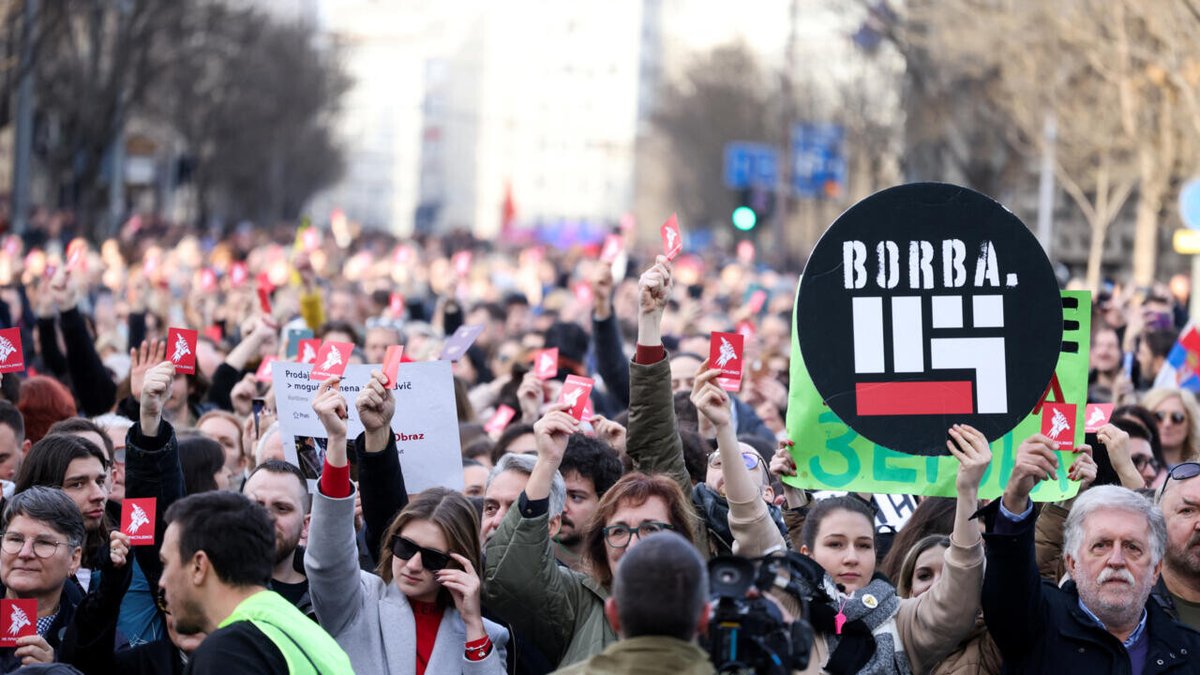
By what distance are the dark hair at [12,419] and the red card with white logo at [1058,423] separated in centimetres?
412

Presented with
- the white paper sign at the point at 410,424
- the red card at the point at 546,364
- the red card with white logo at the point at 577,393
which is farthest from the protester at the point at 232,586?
the red card at the point at 546,364

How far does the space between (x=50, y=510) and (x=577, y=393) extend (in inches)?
76.7

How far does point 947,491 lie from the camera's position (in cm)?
660

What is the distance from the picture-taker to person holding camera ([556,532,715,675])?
4609 mm

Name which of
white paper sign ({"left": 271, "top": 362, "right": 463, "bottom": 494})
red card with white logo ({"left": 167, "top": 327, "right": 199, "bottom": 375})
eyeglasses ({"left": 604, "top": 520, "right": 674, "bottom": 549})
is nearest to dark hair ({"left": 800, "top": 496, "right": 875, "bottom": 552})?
eyeglasses ({"left": 604, "top": 520, "right": 674, "bottom": 549})

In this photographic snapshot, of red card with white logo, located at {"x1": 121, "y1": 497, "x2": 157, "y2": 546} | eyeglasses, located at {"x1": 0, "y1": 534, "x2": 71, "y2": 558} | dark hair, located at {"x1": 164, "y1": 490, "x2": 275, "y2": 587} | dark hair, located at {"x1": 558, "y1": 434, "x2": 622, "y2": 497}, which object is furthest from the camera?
dark hair, located at {"x1": 558, "y1": 434, "x2": 622, "y2": 497}

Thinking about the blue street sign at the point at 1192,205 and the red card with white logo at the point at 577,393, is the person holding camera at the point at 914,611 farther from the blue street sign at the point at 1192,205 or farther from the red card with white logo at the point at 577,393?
the blue street sign at the point at 1192,205

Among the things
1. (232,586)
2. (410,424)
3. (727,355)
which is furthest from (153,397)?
(727,355)

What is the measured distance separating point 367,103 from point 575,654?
16841 centimetres

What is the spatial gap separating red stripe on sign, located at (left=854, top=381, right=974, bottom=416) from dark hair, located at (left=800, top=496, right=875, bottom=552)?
1.76ft

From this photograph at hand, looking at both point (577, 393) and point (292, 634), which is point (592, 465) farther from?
point (292, 634)

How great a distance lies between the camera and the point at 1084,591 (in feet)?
20.4

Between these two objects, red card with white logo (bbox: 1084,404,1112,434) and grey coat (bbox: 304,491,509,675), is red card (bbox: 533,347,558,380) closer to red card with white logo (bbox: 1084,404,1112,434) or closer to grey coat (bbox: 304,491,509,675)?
red card with white logo (bbox: 1084,404,1112,434)

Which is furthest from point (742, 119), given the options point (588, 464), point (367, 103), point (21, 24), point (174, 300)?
point (367, 103)
